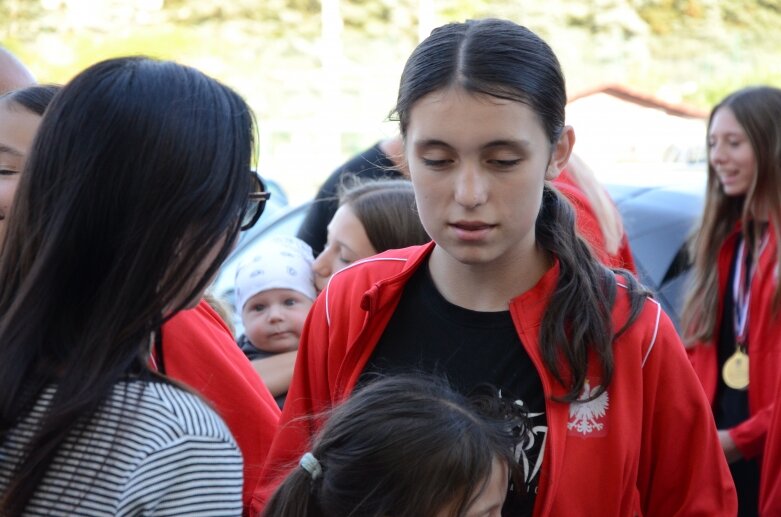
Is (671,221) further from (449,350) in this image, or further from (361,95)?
Answer: (361,95)

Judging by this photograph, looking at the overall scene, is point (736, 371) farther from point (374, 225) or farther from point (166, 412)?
point (166, 412)

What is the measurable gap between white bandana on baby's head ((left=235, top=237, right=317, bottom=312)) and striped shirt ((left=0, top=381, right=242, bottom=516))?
2004 millimetres

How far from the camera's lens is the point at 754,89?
14.2 ft

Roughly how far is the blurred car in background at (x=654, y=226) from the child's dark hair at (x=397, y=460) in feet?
8.07

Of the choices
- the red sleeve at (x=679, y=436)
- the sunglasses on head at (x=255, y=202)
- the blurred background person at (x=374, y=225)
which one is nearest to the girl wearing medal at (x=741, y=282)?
the blurred background person at (x=374, y=225)

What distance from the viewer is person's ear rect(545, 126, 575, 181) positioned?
6.89ft

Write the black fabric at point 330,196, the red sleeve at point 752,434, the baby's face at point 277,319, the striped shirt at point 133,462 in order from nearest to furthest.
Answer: the striped shirt at point 133,462 → the baby's face at point 277,319 → the red sleeve at point 752,434 → the black fabric at point 330,196

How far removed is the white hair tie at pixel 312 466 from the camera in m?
1.74

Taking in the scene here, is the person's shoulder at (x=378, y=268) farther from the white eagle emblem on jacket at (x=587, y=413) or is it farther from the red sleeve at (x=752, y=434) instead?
the red sleeve at (x=752, y=434)

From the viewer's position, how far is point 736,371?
12.8 feet

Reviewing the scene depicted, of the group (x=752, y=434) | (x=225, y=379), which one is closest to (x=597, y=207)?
(x=752, y=434)

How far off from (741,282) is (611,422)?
2298 millimetres

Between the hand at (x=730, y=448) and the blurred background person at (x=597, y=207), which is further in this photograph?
the hand at (x=730, y=448)

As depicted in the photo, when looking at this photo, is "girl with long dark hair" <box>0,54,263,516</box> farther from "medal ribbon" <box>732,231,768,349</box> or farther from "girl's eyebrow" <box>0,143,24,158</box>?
"medal ribbon" <box>732,231,768,349</box>
